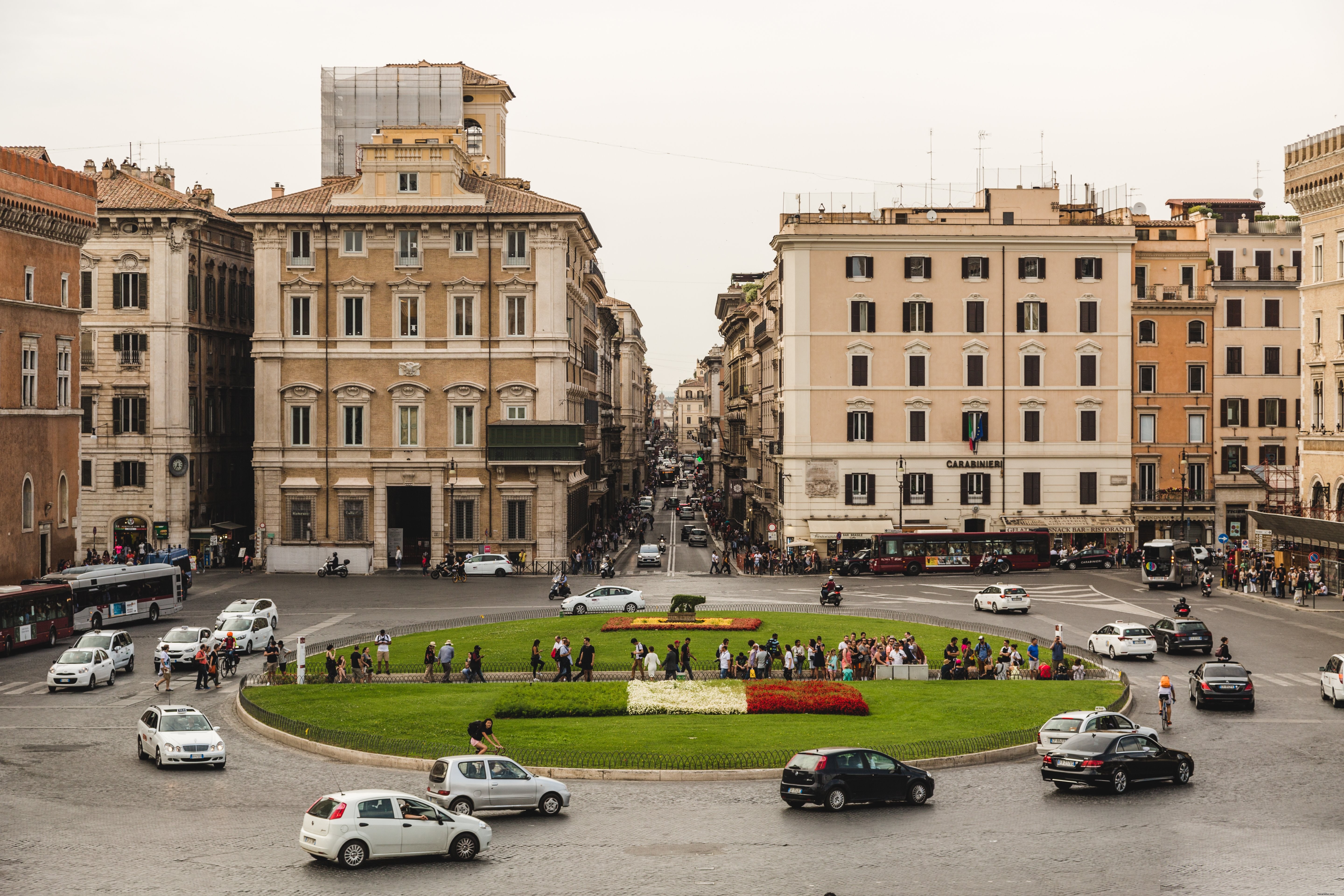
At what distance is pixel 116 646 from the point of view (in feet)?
151

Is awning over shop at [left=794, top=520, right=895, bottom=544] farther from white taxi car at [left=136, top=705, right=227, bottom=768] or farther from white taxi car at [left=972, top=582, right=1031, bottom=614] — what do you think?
white taxi car at [left=136, top=705, right=227, bottom=768]

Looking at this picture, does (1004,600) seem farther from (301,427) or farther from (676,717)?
(301,427)

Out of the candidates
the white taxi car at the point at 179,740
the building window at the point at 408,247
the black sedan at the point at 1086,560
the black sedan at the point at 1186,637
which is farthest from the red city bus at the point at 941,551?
the white taxi car at the point at 179,740

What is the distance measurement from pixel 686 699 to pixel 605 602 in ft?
66.5

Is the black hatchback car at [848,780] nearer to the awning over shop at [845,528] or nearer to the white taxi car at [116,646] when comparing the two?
the white taxi car at [116,646]

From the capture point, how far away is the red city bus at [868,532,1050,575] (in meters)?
76.2

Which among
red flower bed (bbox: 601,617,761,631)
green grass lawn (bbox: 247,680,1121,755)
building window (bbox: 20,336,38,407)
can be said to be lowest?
green grass lawn (bbox: 247,680,1121,755)

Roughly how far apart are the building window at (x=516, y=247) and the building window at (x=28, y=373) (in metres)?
25.4

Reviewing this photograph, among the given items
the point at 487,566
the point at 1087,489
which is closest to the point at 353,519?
the point at 487,566

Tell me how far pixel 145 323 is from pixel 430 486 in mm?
19340

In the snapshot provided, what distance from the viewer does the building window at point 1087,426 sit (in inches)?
3223

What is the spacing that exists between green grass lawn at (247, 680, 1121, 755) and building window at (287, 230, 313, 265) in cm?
4158

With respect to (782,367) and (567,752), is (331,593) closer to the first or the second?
(782,367)

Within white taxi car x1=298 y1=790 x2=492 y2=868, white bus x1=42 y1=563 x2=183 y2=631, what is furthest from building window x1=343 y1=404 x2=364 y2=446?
white taxi car x1=298 y1=790 x2=492 y2=868
